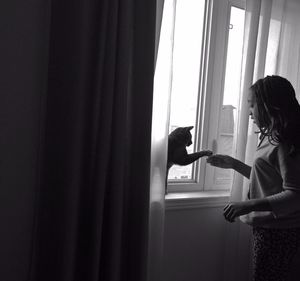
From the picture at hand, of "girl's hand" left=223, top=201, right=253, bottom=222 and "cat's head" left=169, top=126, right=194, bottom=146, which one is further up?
"cat's head" left=169, top=126, right=194, bottom=146

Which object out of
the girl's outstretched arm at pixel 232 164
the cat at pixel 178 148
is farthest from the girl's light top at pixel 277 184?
the cat at pixel 178 148

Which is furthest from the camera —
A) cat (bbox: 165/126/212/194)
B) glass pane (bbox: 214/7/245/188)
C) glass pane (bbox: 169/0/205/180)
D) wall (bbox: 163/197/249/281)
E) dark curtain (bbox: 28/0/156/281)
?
glass pane (bbox: 214/7/245/188)

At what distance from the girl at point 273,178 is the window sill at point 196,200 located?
368 millimetres

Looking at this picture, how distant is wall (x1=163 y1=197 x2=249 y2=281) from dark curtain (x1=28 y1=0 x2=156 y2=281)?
1.19 ft

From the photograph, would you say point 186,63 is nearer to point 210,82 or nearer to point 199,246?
point 210,82

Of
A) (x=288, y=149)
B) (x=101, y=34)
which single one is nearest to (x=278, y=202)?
(x=288, y=149)

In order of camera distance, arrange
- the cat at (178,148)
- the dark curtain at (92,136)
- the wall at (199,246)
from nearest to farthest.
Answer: the dark curtain at (92,136), the cat at (178,148), the wall at (199,246)

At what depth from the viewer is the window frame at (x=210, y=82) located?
1876 millimetres

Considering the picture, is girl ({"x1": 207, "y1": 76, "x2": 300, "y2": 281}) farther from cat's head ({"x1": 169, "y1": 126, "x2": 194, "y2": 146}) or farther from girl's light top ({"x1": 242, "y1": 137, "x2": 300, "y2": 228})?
cat's head ({"x1": 169, "y1": 126, "x2": 194, "y2": 146})

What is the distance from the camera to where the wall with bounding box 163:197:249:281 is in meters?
Result: 1.67

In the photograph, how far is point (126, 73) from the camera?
50.0 inches

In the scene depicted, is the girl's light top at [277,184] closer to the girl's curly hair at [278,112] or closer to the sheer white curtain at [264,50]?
the girl's curly hair at [278,112]

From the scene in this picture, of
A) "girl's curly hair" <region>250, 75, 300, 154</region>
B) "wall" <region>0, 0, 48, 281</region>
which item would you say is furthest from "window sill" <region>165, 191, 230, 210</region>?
"wall" <region>0, 0, 48, 281</region>

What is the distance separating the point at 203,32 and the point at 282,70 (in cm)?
55
